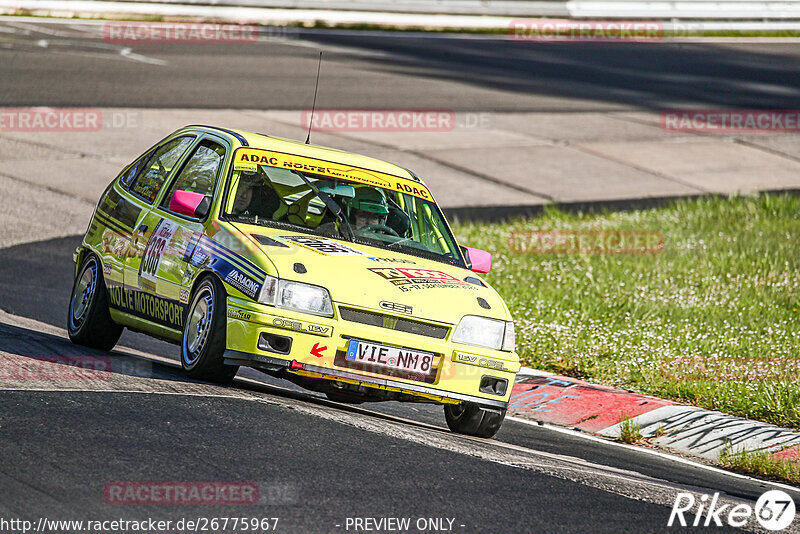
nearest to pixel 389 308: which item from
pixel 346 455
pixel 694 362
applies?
pixel 346 455

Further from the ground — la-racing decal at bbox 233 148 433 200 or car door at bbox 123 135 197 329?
la-racing decal at bbox 233 148 433 200

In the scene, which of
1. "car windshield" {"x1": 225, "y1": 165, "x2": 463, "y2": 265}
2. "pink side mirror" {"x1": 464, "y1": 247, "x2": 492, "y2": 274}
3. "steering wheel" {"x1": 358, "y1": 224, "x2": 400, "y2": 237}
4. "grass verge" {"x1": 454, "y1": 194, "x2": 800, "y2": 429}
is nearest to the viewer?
"car windshield" {"x1": 225, "y1": 165, "x2": 463, "y2": 265}

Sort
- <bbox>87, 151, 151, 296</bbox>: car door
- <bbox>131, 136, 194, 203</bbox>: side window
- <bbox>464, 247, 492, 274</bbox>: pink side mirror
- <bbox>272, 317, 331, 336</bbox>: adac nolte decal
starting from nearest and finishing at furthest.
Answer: <bbox>272, 317, 331, 336</bbox>: adac nolte decal
<bbox>464, 247, 492, 274</bbox>: pink side mirror
<bbox>87, 151, 151, 296</bbox>: car door
<bbox>131, 136, 194, 203</bbox>: side window

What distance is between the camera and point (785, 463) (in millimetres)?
7676

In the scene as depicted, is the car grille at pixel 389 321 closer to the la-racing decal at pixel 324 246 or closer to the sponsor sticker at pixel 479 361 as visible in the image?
the sponsor sticker at pixel 479 361

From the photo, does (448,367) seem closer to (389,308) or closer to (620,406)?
(389,308)

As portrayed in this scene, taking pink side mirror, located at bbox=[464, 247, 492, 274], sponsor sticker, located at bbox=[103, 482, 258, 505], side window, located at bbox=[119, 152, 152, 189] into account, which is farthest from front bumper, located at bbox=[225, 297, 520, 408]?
side window, located at bbox=[119, 152, 152, 189]

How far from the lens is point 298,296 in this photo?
23.5 ft

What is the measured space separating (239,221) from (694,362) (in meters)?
4.08

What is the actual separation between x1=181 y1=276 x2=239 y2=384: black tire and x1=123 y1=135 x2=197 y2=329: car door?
0.27 m

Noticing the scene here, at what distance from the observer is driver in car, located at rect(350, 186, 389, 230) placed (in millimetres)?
8398

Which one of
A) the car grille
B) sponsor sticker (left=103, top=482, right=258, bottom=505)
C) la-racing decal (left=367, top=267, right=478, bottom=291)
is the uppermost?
la-racing decal (left=367, top=267, right=478, bottom=291)

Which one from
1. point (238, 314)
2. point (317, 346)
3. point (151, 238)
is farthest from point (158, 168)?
point (317, 346)

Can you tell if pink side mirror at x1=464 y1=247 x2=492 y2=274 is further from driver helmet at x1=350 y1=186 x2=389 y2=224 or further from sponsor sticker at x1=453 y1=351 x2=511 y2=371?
sponsor sticker at x1=453 y1=351 x2=511 y2=371
